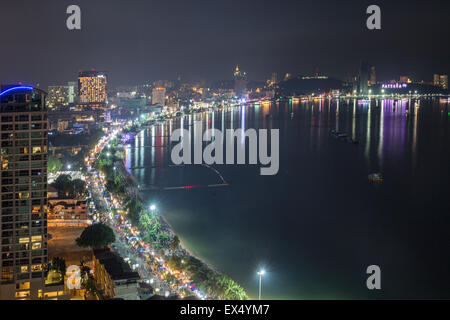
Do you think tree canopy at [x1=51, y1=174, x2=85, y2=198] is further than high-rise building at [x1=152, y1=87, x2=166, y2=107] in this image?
No

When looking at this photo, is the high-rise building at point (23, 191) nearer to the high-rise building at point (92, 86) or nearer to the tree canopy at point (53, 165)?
the tree canopy at point (53, 165)

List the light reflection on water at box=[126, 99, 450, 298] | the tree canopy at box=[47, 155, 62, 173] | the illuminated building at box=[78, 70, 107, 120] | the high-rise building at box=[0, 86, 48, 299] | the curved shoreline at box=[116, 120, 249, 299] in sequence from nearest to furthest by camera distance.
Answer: the high-rise building at box=[0, 86, 48, 299], the curved shoreline at box=[116, 120, 249, 299], the light reflection on water at box=[126, 99, 450, 298], the tree canopy at box=[47, 155, 62, 173], the illuminated building at box=[78, 70, 107, 120]

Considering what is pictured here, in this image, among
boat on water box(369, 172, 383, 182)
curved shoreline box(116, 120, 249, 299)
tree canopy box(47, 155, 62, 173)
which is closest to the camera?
curved shoreline box(116, 120, 249, 299)

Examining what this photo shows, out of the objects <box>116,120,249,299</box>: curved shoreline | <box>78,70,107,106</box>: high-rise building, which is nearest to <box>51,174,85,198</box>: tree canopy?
<box>116,120,249,299</box>: curved shoreline

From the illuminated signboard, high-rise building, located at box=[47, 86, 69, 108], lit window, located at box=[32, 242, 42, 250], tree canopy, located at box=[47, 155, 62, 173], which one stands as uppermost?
the illuminated signboard

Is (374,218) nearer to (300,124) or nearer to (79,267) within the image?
(79,267)

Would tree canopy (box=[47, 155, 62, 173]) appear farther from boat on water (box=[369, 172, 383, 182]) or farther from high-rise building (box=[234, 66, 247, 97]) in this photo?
high-rise building (box=[234, 66, 247, 97])

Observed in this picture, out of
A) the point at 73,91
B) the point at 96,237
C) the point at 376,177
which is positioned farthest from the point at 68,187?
the point at 73,91
